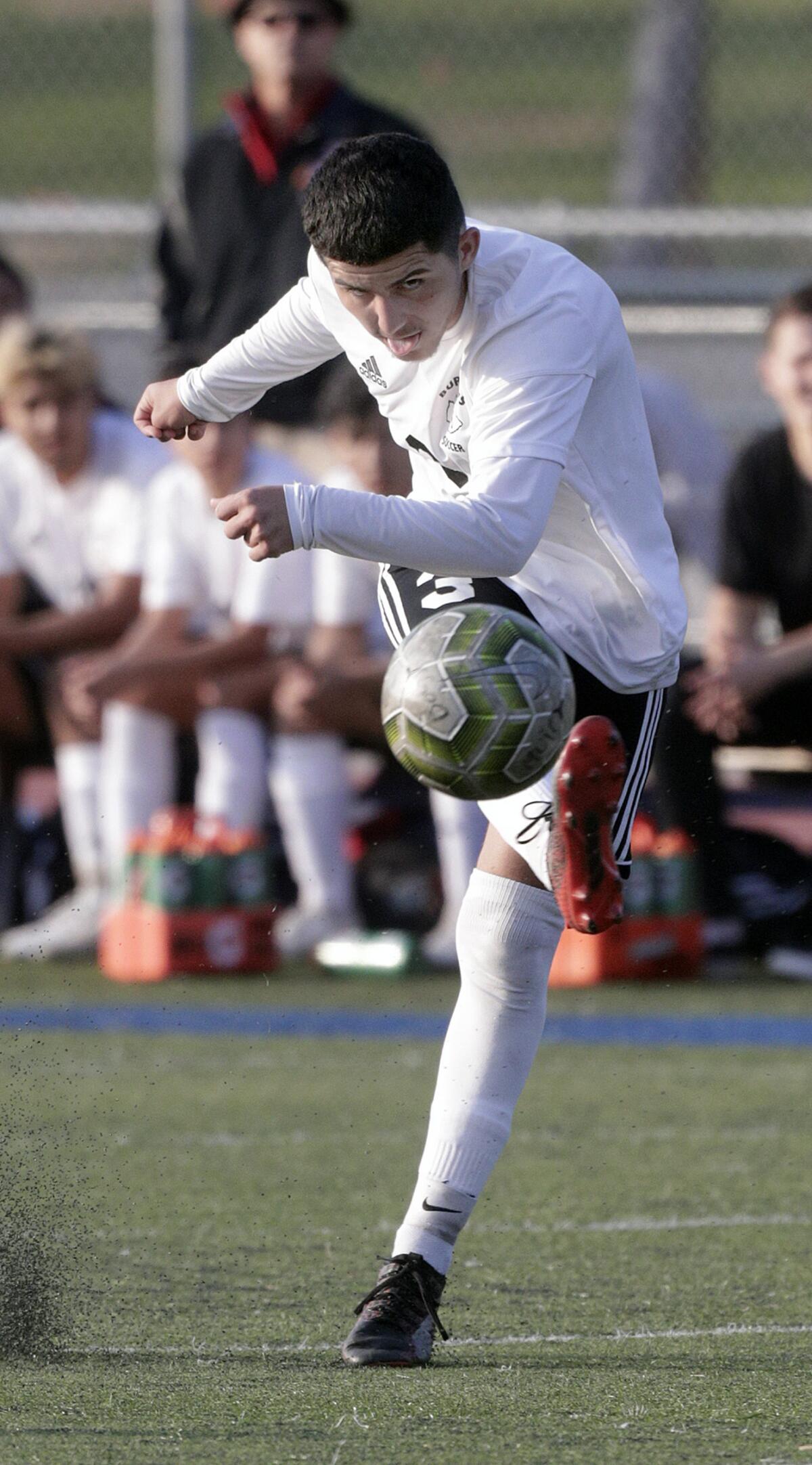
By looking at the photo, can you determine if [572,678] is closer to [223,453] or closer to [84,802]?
[223,453]

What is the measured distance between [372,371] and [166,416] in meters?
0.45

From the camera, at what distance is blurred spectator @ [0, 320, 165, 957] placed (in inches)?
331

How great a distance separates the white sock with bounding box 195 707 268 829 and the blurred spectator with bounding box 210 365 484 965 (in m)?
0.08

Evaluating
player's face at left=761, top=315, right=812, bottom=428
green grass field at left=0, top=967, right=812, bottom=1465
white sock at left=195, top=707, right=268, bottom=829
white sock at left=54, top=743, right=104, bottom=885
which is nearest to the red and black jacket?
white sock at left=195, top=707, right=268, bottom=829

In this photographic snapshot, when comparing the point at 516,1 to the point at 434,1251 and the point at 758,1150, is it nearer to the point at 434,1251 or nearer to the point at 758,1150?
the point at 758,1150

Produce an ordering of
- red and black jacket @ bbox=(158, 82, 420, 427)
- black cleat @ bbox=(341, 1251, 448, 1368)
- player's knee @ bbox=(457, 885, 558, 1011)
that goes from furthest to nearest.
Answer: red and black jacket @ bbox=(158, 82, 420, 427) < player's knee @ bbox=(457, 885, 558, 1011) < black cleat @ bbox=(341, 1251, 448, 1368)

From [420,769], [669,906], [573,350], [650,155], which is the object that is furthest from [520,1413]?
[650,155]

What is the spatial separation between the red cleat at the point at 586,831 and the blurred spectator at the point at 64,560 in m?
4.75

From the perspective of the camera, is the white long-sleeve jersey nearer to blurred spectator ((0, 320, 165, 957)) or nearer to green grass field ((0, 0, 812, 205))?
blurred spectator ((0, 320, 165, 957))

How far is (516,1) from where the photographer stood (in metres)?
14.4

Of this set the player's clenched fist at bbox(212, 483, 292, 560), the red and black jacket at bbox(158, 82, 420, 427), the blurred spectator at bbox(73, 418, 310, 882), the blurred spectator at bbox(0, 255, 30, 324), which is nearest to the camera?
the player's clenched fist at bbox(212, 483, 292, 560)

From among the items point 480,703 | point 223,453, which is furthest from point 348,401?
point 480,703

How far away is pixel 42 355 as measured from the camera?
8.36 m

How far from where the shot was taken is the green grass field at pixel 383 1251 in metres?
3.30
